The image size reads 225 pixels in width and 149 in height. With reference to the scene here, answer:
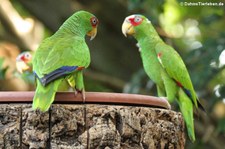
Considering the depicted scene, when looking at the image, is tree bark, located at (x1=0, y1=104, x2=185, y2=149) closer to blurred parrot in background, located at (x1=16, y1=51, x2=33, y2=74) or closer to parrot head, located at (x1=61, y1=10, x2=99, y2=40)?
parrot head, located at (x1=61, y1=10, x2=99, y2=40)

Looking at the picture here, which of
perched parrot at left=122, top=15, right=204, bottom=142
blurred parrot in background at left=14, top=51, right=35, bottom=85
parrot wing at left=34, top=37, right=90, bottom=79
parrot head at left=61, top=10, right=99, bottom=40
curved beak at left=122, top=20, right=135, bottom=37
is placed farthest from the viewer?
blurred parrot in background at left=14, top=51, right=35, bottom=85

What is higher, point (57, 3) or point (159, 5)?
point (57, 3)

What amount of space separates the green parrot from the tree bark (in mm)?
96

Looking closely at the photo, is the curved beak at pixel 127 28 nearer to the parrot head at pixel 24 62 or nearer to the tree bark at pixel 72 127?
the parrot head at pixel 24 62

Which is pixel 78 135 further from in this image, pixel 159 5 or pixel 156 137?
pixel 159 5

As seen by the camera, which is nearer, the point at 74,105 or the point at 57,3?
the point at 74,105

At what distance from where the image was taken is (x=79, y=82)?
3643 mm

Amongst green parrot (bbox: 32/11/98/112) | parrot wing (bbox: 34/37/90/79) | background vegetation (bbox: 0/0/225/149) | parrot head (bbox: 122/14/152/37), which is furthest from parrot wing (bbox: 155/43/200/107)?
background vegetation (bbox: 0/0/225/149)

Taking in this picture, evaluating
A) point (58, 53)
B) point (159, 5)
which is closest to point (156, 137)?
point (58, 53)

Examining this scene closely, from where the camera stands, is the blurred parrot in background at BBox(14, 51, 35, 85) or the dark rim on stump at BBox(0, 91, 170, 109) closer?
the dark rim on stump at BBox(0, 91, 170, 109)

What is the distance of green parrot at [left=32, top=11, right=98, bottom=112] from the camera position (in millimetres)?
3240

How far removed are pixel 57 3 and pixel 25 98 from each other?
4781 mm

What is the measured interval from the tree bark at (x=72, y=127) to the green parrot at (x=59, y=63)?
10cm

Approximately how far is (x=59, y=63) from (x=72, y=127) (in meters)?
0.41
